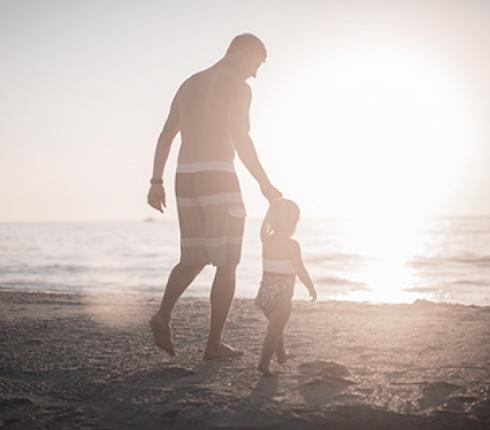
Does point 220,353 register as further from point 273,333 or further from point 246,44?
point 246,44

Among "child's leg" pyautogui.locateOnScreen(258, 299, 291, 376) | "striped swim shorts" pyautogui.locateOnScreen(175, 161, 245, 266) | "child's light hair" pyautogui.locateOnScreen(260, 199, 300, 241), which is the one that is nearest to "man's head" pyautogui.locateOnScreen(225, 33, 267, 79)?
"striped swim shorts" pyautogui.locateOnScreen(175, 161, 245, 266)

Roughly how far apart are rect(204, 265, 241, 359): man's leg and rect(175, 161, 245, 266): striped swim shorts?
0.35ft

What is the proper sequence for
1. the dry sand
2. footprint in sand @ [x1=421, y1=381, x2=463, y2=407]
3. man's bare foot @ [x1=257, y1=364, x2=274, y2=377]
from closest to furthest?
the dry sand < footprint in sand @ [x1=421, y1=381, x2=463, y2=407] < man's bare foot @ [x1=257, y1=364, x2=274, y2=377]

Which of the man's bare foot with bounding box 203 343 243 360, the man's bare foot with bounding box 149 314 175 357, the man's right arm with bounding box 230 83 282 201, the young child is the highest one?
the man's right arm with bounding box 230 83 282 201

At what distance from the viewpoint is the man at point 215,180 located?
4.27 meters

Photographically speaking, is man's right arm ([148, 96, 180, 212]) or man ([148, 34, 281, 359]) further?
man's right arm ([148, 96, 180, 212])

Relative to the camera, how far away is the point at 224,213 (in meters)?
4.26

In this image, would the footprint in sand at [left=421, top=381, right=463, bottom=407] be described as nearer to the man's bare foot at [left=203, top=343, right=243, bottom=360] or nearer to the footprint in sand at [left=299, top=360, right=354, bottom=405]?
the footprint in sand at [left=299, top=360, right=354, bottom=405]

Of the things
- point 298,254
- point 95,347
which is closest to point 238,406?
point 298,254

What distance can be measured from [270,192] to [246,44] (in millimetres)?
1189

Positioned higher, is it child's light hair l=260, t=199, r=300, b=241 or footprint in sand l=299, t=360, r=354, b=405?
child's light hair l=260, t=199, r=300, b=241

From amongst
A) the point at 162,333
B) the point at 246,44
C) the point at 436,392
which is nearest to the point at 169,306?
the point at 162,333

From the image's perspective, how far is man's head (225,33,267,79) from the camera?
443cm

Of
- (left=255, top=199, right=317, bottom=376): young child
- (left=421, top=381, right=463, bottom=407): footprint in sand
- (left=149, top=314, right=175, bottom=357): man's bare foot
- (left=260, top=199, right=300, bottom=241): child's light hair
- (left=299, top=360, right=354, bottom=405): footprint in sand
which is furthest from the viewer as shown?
(left=149, top=314, right=175, bottom=357): man's bare foot
